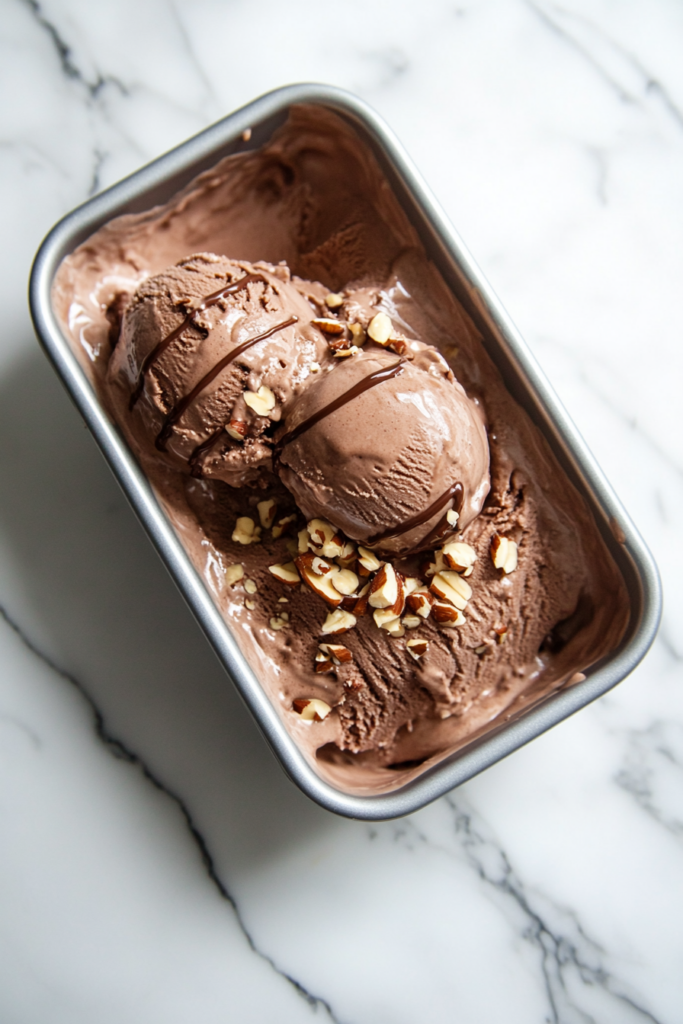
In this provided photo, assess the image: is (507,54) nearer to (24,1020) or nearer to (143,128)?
(143,128)

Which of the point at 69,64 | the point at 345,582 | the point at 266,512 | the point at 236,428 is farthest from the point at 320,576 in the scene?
the point at 69,64

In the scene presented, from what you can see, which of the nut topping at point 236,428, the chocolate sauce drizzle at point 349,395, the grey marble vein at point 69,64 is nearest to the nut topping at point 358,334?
the chocolate sauce drizzle at point 349,395

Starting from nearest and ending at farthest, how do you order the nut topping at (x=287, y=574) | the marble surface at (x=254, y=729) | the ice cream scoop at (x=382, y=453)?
1. the ice cream scoop at (x=382, y=453)
2. the nut topping at (x=287, y=574)
3. the marble surface at (x=254, y=729)

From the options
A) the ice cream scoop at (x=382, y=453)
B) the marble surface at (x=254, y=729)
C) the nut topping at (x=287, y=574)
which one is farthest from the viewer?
the marble surface at (x=254, y=729)

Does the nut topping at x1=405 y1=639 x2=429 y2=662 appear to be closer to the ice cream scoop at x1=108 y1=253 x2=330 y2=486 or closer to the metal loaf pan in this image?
the metal loaf pan

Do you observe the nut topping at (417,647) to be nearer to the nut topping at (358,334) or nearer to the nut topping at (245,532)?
the nut topping at (245,532)

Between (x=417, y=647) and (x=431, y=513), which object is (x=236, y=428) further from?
(x=417, y=647)

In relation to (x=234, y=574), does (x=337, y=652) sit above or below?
below
